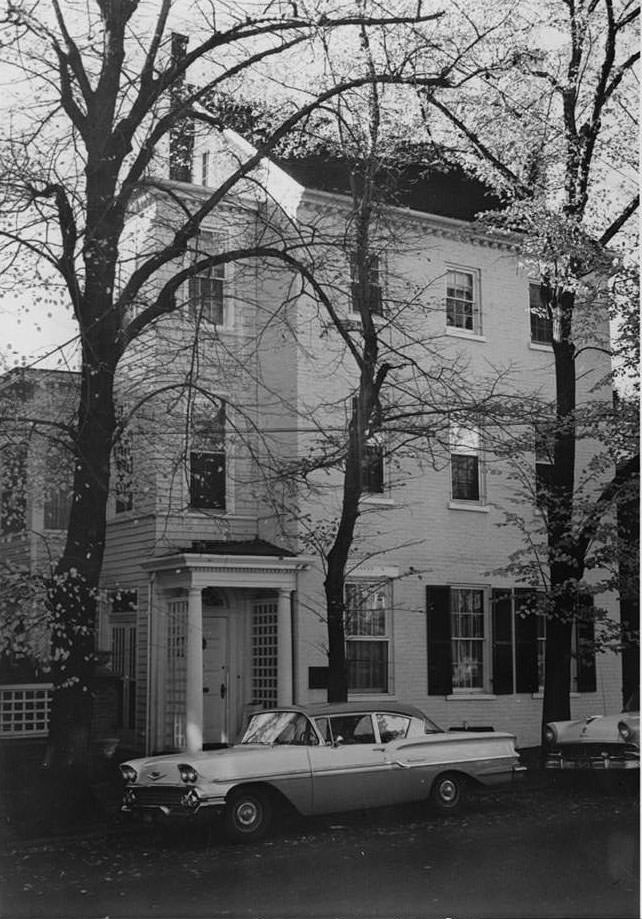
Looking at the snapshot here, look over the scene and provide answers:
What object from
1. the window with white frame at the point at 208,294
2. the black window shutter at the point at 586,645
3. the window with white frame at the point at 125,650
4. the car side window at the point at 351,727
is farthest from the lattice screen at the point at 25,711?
the black window shutter at the point at 586,645

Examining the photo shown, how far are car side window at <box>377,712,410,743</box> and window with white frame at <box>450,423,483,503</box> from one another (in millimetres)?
1812

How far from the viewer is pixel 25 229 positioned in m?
9.50

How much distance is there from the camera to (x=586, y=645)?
8.90m

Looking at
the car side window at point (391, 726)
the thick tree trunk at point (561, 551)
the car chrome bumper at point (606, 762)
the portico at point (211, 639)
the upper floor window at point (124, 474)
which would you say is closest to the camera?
the car chrome bumper at point (606, 762)

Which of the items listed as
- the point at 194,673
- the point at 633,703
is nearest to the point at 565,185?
the point at 633,703

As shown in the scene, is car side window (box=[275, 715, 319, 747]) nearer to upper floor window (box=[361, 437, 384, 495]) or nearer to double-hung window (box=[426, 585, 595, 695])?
double-hung window (box=[426, 585, 595, 695])

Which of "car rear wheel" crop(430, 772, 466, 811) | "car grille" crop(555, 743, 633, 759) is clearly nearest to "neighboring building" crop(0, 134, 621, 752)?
"car rear wheel" crop(430, 772, 466, 811)

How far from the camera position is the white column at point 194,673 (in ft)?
27.5

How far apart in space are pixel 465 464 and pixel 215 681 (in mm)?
2684

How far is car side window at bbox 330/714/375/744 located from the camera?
28.3ft

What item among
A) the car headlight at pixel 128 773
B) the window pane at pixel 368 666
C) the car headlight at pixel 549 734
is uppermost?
the window pane at pixel 368 666

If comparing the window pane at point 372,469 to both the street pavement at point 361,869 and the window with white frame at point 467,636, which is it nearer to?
the window with white frame at point 467,636

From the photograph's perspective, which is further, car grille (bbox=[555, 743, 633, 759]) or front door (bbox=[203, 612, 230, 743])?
front door (bbox=[203, 612, 230, 743])

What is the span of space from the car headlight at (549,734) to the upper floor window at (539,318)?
318 centimetres
